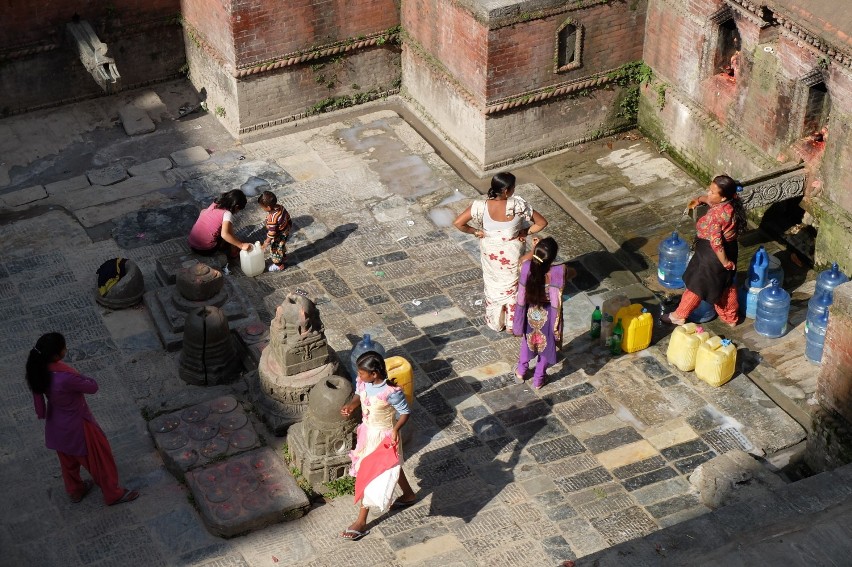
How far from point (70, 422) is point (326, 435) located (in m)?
2.24

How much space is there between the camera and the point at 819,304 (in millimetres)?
13805

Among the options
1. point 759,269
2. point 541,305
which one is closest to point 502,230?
point 541,305

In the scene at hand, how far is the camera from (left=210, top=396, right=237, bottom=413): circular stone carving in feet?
42.3

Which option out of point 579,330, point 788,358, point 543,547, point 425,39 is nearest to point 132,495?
point 543,547

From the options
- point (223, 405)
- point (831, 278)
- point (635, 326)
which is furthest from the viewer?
point (831, 278)

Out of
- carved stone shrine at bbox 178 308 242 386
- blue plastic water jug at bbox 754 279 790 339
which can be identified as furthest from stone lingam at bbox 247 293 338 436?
blue plastic water jug at bbox 754 279 790 339

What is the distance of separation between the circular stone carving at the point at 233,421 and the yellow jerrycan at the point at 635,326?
4.10 meters

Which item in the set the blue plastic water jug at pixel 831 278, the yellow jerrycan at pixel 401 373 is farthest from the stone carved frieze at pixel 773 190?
the yellow jerrycan at pixel 401 373

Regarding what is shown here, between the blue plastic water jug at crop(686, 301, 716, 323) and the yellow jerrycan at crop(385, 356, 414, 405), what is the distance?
3476 mm

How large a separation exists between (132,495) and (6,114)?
27.4 feet

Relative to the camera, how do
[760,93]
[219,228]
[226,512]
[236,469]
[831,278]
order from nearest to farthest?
[226,512] < [236,469] < [831,278] < [219,228] < [760,93]

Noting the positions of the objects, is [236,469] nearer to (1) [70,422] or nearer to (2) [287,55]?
(1) [70,422]

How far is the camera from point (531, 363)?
13938mm

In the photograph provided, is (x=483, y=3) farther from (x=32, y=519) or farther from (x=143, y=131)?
(x=32, y=519)
